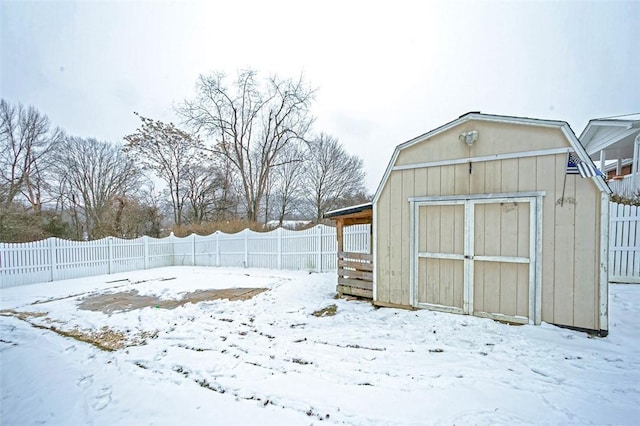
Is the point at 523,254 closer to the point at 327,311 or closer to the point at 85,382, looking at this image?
the point at 327,311

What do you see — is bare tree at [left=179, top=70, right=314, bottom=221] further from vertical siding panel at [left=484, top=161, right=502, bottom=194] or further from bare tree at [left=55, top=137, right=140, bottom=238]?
vertical siding panel at [left=484, top=161, right=502, bottom=194]

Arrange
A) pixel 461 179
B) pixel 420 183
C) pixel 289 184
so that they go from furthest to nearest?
pixel 289 184 → pixel 420 183 → pixel 461 179

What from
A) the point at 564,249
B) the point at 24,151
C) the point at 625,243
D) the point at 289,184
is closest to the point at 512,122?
the point at 564,249

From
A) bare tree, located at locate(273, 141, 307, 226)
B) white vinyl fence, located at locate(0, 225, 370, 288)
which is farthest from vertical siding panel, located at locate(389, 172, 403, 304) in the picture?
bare tree, located at locate(273, 141, 307, 226)

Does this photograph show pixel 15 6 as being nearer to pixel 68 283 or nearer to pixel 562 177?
pixel 68 283

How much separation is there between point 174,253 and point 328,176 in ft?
45.2

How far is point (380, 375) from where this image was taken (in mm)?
2732

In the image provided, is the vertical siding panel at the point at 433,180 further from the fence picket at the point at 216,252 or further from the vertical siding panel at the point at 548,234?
the fence picket at the point at 216,252

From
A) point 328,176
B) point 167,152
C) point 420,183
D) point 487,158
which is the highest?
point 167,152

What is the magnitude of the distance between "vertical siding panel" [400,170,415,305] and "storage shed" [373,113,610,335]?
0.02 meters

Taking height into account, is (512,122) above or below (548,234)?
above

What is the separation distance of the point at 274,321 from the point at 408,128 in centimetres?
1645

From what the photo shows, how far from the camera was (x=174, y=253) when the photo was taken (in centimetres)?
1195

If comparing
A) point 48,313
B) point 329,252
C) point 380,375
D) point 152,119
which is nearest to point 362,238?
point 329,252
